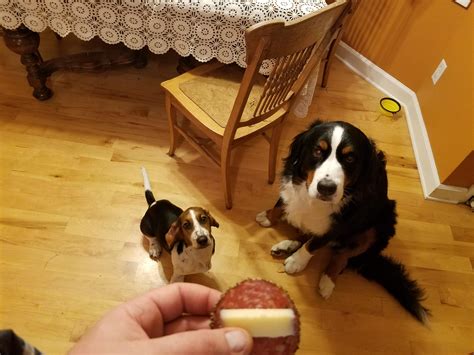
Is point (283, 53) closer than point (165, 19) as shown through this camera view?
Yes

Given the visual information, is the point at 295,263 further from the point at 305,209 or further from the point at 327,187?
the point at 327,187

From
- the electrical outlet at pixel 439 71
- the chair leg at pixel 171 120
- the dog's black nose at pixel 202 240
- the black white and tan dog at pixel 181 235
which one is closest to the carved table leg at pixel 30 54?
the chair leg at pixel 171 120

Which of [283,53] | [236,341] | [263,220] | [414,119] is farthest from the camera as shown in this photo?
[414,119]

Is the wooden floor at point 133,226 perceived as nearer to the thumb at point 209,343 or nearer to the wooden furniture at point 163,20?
the wooden furniture at point 163,20

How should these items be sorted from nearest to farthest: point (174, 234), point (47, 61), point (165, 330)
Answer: point (165, 330), point (174, 234), point (47, 61)

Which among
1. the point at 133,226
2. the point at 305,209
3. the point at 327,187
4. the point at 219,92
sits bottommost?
the point at 133,226

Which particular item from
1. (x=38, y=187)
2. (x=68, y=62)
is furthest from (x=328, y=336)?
(x=68, y=62)

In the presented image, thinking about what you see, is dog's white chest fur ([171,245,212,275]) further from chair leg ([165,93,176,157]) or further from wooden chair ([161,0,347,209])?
chair leg ([165,93,176,157])

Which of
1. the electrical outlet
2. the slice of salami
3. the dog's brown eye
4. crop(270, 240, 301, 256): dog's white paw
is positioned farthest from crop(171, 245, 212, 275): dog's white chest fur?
the electrical outlet

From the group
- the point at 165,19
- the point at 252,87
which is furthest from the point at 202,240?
the point at 165,19
